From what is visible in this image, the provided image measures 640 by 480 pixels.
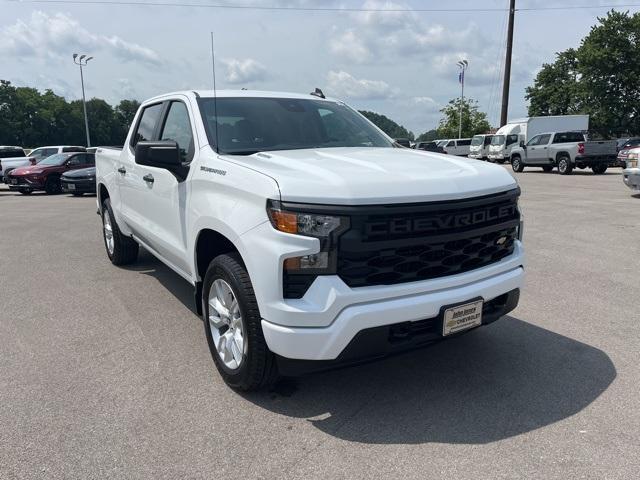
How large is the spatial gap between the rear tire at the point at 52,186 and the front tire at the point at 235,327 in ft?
61.2

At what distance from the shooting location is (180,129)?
4344 mm

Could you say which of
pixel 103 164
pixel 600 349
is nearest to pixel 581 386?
pixel 600 349

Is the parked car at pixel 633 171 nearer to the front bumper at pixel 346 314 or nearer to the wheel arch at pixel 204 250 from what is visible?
the front bumper at pixel 346 314

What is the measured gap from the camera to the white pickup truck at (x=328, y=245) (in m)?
2.76

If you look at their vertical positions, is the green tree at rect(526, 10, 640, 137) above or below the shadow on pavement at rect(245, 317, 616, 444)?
above

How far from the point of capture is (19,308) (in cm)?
518

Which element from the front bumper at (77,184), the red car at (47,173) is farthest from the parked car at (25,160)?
the front bumper at (77,184)

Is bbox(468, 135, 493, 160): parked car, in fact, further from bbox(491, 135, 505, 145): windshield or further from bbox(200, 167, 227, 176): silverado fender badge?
bbox(200, 167, 227, 176): silverado fender badge

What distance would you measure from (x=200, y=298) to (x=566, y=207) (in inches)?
399

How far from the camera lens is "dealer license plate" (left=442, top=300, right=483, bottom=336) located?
2.97 m

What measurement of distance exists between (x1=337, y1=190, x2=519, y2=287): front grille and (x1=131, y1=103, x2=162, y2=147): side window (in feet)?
9.69

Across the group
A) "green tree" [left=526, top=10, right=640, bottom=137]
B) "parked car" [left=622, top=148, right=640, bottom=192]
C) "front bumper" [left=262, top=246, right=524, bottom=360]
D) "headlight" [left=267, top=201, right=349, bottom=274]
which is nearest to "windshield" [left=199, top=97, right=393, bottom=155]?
"headlight" [left=267, top=201, right=349, bottom=274]

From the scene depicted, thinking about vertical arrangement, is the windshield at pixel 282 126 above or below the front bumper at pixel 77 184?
above

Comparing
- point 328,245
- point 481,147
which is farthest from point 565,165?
point 328,245
